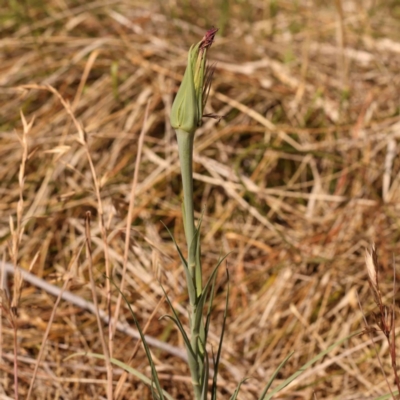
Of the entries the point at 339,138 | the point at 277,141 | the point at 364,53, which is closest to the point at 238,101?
the point at 277,141

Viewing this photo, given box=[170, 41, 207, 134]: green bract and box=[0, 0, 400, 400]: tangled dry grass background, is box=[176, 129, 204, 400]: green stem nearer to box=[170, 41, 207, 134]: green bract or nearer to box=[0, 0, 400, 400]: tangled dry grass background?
box=[170, 41, 207, 134]: green bract

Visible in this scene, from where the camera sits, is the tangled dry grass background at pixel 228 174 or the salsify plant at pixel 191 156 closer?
the salsify plant at pixel 191 156

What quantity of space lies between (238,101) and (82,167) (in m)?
0.57

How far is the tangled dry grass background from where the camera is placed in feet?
4.77

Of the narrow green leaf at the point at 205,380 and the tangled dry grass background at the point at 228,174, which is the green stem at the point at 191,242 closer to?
the narrow green leaf at the point at 205,380

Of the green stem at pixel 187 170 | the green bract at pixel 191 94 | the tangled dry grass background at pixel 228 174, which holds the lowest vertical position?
the tangled dry grass background at pixel 228 174

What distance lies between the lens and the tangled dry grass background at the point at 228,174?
1454 millimetres

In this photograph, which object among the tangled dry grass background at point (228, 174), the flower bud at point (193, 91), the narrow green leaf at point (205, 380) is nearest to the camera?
the flower bud at point (193, 91)

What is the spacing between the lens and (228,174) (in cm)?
187

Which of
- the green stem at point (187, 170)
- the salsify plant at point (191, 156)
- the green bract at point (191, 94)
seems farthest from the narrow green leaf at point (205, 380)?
the green bract at point (191, 94)

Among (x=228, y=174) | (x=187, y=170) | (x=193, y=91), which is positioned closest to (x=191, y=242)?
(x=187, y=170)

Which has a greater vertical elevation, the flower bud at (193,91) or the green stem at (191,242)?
the flower bud at (193,91)

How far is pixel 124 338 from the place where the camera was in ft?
4.83

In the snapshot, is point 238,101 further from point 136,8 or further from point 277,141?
point 136,8
